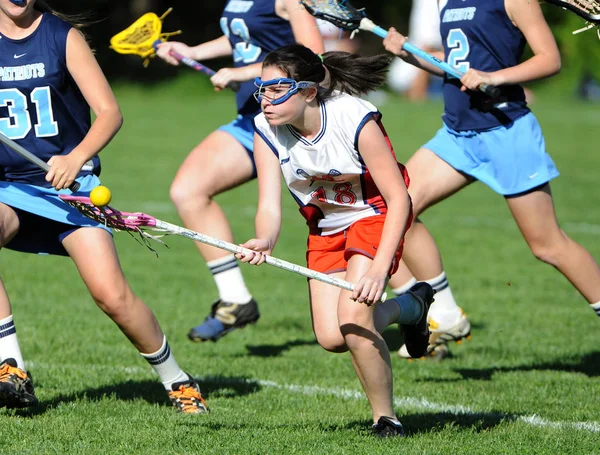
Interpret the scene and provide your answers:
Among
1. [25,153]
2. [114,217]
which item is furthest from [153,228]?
[25,153]

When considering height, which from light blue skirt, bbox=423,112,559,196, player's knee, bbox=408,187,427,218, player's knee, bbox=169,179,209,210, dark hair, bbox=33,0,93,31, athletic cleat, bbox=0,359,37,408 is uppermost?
dark hair, bbox=33,0,93,31

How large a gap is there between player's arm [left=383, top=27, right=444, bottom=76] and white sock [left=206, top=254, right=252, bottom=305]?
5.33 feet

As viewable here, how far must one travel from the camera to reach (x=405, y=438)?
14.0ft

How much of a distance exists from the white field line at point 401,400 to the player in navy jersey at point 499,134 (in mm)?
992

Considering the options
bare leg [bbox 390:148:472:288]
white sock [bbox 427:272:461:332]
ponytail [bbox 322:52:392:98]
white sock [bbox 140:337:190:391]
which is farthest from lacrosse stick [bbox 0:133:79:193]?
white sock [bbox 427:272:461:332]

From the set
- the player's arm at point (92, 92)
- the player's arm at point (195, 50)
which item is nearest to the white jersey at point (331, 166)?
the player's arm at point (92, 92)

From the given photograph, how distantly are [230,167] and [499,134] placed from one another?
1.62 m

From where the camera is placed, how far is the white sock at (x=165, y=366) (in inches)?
188

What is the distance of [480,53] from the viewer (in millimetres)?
5520

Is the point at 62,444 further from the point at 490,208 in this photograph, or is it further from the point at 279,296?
the point at 490,208

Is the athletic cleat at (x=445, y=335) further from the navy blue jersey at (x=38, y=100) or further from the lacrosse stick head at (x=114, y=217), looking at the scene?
the navy blue jersey at (x=38, y=100)

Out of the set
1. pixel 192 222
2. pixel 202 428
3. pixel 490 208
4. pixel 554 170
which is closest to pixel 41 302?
pixel 192 222

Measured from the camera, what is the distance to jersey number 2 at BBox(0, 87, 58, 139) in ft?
14.8

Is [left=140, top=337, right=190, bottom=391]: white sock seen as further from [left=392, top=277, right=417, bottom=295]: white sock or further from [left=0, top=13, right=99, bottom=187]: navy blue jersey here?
[left=392, top=277, right=417, bottom=295]: white sock
